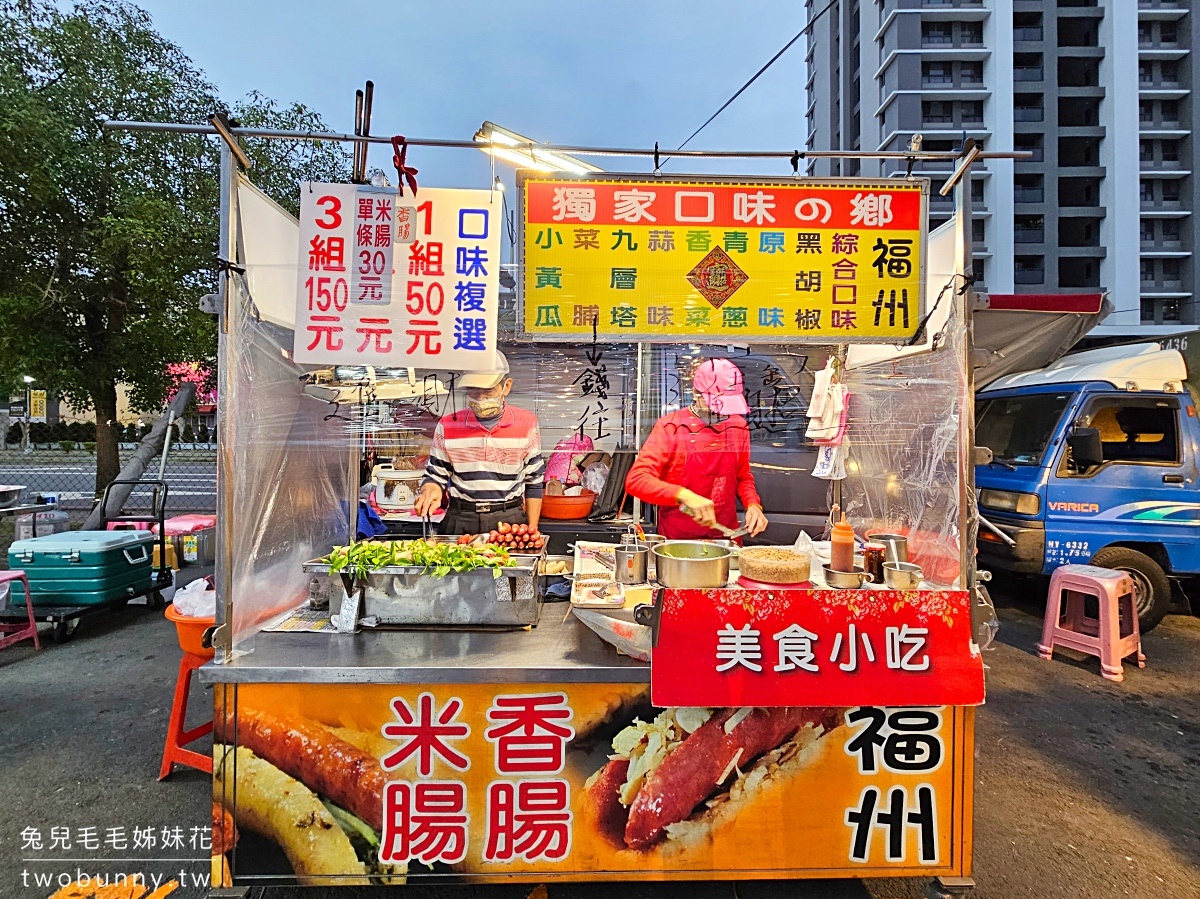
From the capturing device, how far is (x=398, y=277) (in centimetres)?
251

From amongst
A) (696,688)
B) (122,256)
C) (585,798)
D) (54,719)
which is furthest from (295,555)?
(122,256)

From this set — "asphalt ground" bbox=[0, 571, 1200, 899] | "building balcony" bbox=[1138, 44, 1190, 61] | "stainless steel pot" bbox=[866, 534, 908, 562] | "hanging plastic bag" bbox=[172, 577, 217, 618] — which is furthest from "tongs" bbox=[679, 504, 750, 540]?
"building balcony" bbox=[1138, 44, 1190, 61]

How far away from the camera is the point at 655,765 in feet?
7.40

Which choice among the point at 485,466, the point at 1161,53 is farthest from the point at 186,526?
the point at 1161,53

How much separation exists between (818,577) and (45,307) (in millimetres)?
9083

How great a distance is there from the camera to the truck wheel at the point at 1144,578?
5367 mm

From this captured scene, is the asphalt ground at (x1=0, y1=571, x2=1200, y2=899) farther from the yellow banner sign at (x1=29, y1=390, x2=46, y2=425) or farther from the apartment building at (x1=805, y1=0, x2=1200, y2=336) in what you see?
the apartment building at (x1=805, y1=0, x2=1200, y2=336)

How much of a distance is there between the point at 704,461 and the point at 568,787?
5.94 feet

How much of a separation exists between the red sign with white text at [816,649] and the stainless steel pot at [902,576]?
9.4 inches

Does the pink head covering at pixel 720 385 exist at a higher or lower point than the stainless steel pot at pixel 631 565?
higher

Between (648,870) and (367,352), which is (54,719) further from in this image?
(648,870)

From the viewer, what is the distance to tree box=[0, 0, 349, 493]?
21.4 ft

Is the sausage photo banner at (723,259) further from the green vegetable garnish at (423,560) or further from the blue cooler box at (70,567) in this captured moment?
the blue cooler box at (70,567)

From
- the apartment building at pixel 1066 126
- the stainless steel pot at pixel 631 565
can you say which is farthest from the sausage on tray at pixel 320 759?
the apartment building at pixel 1066 126
